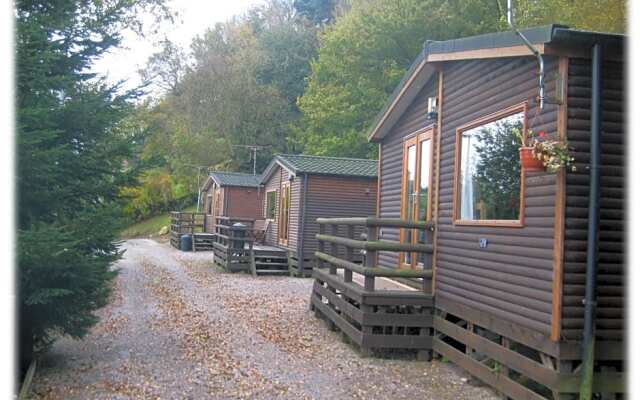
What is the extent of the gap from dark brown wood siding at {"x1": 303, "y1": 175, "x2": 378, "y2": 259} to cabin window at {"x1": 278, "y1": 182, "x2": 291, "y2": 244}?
4.67 feet

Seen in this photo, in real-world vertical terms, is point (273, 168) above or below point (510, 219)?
above

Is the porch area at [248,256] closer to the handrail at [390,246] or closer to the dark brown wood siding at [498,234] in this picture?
the handrail at [390,246]

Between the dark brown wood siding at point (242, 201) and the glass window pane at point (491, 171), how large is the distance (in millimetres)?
18645

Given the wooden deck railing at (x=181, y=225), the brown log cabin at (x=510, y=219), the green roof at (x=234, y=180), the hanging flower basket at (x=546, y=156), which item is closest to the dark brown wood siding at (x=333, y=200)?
the brown log cabin at (x=510, y=219)

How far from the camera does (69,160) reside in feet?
24.1

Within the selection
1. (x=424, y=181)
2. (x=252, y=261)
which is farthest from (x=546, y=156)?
(x=252, y=261)

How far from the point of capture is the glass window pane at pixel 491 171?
19.7 ft

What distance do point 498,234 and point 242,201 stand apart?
20078mm

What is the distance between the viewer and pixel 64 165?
7340 millimetres

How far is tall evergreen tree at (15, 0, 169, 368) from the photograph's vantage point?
21.0ft

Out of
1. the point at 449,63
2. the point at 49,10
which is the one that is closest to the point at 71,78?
the point at 49,10

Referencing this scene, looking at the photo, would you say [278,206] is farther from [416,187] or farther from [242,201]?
[416,187]

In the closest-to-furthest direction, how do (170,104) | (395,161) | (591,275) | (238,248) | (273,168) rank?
1. (591,275)
2. (395,161)
3. (238,248)
4. (273,168)
5. (170,104)

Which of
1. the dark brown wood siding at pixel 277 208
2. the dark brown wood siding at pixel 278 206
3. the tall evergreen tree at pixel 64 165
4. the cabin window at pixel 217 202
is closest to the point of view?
the tall evergreen tree at pixel 64 165
